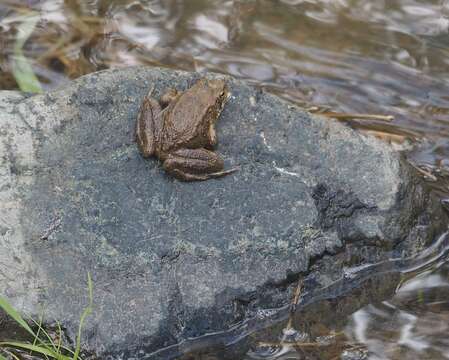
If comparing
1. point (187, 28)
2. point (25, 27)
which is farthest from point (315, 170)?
point (25, 27)

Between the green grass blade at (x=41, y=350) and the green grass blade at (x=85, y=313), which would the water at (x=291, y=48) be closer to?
the green grass blade at (x=85, y=313)

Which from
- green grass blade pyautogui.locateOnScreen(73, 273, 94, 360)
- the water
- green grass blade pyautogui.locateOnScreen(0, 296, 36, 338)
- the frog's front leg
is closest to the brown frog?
the frog's front leg

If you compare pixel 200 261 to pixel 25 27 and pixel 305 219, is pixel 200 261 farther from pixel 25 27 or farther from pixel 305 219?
pixel 25 27

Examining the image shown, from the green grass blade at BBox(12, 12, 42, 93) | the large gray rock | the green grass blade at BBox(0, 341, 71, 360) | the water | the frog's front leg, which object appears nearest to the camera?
the green grass blade at BBox(0, 341, 71, 360)

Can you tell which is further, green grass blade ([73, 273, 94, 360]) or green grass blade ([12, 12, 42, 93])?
green grass blade ([12, 12, 42, 93])

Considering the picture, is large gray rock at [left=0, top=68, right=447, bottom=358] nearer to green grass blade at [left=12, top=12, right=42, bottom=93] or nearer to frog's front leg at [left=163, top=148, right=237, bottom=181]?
frog's front leg at [left=163, top=148, right=237, bottom=181]

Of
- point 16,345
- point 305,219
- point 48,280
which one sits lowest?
point 16,345
